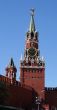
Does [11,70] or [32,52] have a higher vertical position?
[32,52]

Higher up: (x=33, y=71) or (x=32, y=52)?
(x=32, y=52)

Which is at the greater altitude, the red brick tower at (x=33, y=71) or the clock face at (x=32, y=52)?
the clock face at (x=32, y=52)

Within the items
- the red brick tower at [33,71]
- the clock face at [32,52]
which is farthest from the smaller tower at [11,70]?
the clock face at [32,52]

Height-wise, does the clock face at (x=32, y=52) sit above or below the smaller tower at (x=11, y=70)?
above

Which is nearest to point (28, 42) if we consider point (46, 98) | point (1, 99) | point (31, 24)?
point (31, 24)

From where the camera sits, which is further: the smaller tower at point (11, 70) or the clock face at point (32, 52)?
the clock face at point (32, 52)

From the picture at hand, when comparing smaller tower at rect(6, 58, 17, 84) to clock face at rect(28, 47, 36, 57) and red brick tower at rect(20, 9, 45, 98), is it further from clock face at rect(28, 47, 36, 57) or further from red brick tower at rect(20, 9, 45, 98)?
clock face at rect(28, 47, 36, 57)

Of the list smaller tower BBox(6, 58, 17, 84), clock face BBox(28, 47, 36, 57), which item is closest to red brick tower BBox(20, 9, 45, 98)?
clock face BBox(28, 47, 36, 57)

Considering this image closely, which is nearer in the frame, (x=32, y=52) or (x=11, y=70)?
(x=32, y=52)

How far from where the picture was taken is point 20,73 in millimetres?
83062

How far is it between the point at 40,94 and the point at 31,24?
13.7m

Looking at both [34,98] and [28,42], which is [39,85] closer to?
[34,98]

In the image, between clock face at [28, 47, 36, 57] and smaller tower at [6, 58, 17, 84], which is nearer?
smaller tower at [6, 58, 17, 84]

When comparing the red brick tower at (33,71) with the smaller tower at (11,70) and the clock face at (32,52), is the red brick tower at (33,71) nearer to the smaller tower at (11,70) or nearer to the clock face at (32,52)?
the clock face at (32,52)
